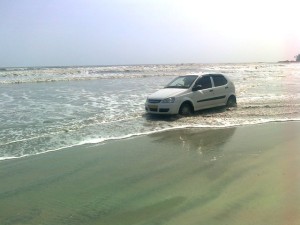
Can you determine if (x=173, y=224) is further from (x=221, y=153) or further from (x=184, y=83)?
(x=184, y=83)

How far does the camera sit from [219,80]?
53.4 feet

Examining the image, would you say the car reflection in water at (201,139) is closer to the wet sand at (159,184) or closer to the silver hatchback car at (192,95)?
the wet sand at (159,184)

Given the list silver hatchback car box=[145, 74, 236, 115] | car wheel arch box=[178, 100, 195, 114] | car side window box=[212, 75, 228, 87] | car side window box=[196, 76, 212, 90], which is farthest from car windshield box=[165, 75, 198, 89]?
car side window box=[212, 75, 228, 87]

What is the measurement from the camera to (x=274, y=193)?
5.90 m

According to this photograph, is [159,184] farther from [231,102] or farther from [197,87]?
[231,102]

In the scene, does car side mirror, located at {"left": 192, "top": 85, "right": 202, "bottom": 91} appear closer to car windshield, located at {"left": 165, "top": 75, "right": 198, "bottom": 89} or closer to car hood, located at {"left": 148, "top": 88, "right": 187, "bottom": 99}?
car windshield, located at {"left": 165, "top": 75, "right": 198, "bottom": 89}

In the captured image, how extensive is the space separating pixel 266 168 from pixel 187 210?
2544mm

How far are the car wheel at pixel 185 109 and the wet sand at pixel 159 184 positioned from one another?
4.54 metres

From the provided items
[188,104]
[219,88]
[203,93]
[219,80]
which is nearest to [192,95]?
[188,104]

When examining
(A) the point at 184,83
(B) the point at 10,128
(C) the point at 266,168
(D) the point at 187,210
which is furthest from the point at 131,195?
(A) the point at 184,83

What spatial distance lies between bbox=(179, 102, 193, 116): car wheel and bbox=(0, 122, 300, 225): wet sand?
4537mm

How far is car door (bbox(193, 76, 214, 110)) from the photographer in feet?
49.2

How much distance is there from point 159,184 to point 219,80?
10.5m

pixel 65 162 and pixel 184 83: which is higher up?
pixel 184 83
